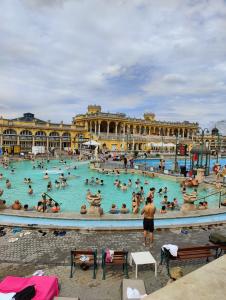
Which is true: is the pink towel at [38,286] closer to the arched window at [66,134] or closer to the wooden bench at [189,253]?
the wooden bench at [189,253]

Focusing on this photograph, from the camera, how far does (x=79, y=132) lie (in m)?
61.9

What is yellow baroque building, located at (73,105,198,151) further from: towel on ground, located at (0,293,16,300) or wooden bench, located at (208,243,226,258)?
towel on ground, located at (0,293,16,300)

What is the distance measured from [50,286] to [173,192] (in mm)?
17339

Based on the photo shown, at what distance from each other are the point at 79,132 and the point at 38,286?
57.7m

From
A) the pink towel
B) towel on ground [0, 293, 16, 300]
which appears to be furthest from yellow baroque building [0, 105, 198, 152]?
towel on ground [0, 293, 16, 300]

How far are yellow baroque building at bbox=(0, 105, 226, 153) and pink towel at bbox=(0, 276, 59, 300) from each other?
150 feet

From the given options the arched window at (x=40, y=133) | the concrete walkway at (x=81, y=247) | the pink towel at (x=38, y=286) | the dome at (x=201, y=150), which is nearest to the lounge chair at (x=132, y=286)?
the concrete walkway at (x=81, y=247)

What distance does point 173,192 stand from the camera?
69.5 feet

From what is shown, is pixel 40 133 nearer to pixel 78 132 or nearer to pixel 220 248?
pixel 78 132

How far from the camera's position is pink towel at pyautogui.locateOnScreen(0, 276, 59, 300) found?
4.84m

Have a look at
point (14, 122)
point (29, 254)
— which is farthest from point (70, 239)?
point (14, 122)

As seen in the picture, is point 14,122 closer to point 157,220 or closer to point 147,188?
point 147,188

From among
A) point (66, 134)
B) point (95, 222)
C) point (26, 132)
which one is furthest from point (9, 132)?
point (95, 222)

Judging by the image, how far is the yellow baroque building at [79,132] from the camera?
52.1 metres
